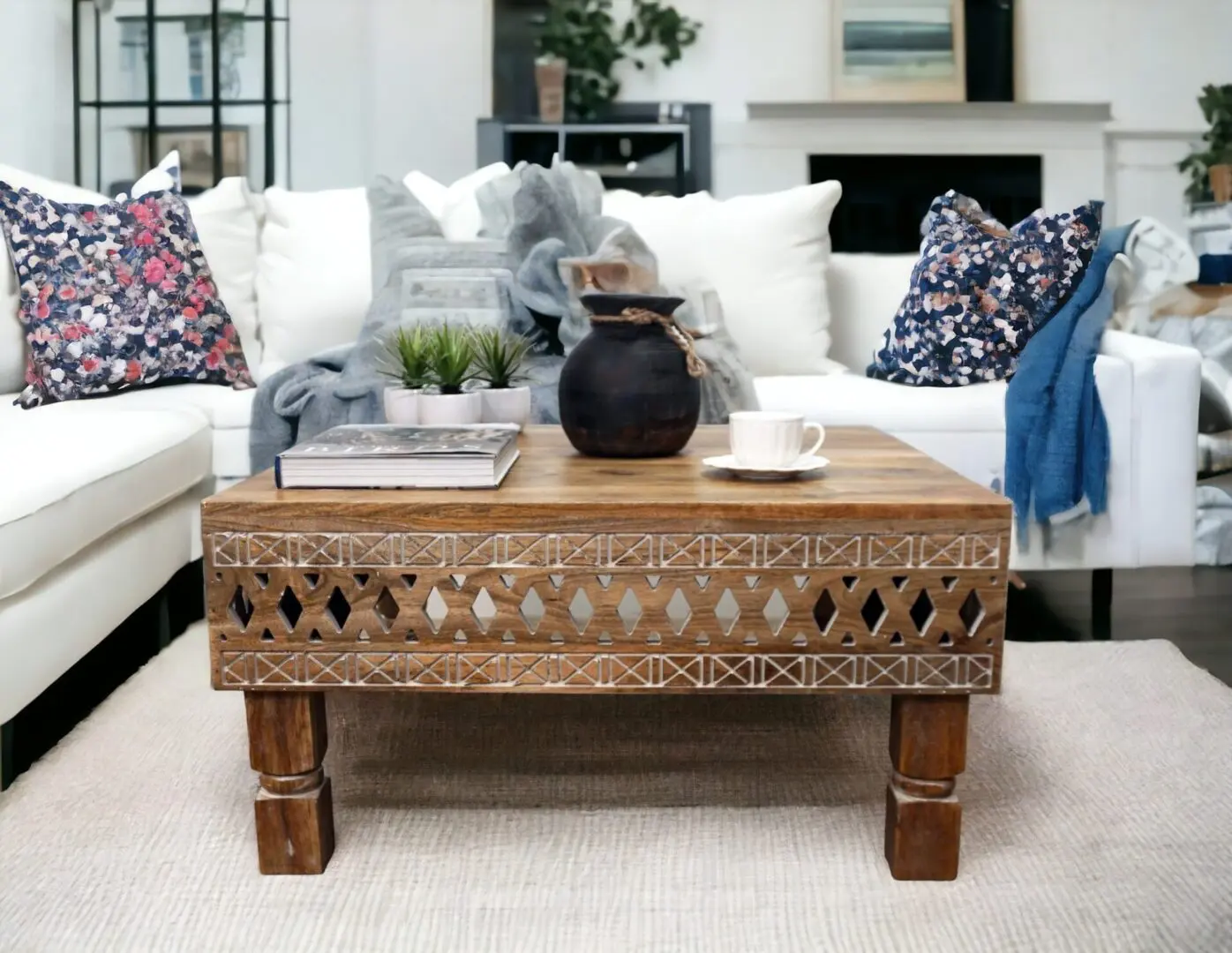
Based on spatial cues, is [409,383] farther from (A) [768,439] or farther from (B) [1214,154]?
(B) [1214,154]

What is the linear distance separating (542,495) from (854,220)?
5327 mm

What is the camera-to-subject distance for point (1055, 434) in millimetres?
2559

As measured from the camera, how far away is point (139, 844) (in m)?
1.56

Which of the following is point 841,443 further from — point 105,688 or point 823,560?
point 105,688

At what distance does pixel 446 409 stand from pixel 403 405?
0.06 metres

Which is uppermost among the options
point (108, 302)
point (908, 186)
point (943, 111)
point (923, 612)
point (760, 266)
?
point (943, 111)

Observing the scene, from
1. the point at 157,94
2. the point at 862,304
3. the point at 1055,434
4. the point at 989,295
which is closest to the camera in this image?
the point at 1055,434

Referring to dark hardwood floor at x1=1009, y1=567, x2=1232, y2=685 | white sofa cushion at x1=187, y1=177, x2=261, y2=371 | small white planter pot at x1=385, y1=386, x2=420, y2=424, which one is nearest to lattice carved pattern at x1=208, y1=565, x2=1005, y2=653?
small white planter pot at x1=385, y1=386, x2=420, y2=424

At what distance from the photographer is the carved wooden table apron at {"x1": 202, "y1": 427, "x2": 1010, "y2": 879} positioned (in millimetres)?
1372

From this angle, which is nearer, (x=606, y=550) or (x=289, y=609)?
(x=606, y=550)

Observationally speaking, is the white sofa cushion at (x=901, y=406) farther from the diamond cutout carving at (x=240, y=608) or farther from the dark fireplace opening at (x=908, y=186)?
the dark fireplace opening at (x=908, y=186)

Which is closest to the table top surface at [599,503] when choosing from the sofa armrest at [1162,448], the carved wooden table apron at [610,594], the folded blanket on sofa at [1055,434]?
the carved wooden table apron at [610,594]

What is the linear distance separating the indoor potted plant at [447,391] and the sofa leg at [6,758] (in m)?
0.71

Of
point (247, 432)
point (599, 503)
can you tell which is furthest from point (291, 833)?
point (247, 432)
